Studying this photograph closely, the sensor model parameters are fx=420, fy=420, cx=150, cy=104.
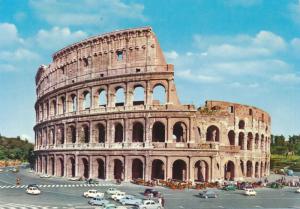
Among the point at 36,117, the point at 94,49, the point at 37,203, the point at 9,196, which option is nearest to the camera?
the point at 37,203

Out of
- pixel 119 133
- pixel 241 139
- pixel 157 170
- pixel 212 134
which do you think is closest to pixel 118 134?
pixel 119 133

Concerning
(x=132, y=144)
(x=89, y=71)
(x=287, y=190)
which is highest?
(x=89, y=71)

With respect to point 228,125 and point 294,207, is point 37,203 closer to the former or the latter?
point 294,207

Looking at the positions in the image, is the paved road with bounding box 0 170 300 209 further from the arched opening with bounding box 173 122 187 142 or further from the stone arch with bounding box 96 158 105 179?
the arched opening with bounding box 173 122 187 142

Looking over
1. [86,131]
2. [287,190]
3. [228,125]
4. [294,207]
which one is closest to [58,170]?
[86,131]

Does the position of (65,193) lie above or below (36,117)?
below

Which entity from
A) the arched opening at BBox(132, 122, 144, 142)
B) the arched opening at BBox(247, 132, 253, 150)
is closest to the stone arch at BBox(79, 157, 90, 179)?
Result: the arched opening at BBox(132, 122, 144, 142)

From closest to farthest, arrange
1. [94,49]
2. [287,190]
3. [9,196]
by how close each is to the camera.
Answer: [9,196], [287,190], [94,49]

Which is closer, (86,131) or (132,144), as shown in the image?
(132,144)
